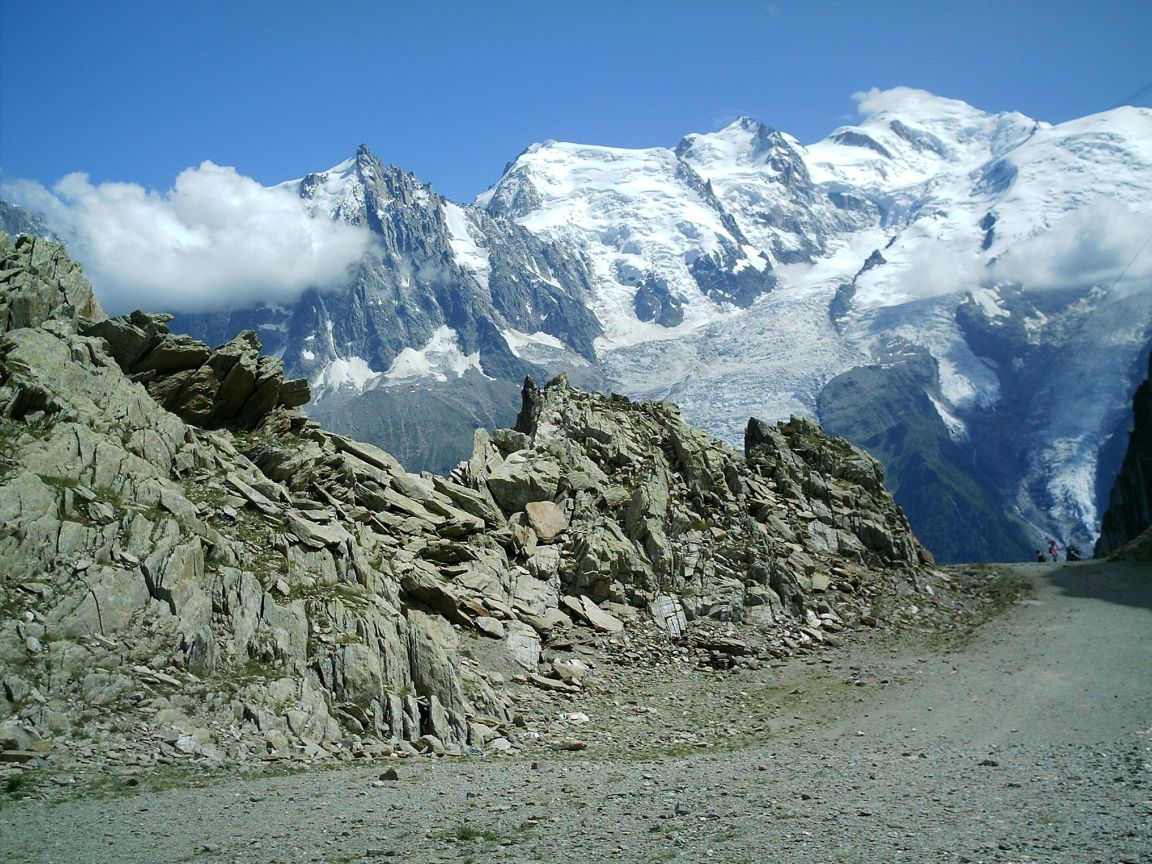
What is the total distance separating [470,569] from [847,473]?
34275mm

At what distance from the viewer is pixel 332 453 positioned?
4369 centimetres

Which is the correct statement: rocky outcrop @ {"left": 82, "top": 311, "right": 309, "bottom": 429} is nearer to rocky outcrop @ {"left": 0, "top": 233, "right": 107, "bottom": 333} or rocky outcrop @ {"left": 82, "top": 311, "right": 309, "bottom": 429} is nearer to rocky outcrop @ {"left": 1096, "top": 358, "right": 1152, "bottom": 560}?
rocky outcrop @ {"left": 0, "top": 233, "right": 107, "bottom": 333}

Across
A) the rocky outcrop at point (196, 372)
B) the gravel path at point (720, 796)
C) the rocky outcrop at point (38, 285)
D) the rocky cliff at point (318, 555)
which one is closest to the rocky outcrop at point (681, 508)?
the rocky cliff at point (318, 555)

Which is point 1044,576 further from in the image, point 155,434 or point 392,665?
point 155,434

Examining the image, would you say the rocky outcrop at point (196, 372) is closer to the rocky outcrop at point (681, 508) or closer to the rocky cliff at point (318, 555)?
the rocky cliff at point (318, 555)

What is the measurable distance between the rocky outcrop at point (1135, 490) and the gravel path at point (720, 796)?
92.5m

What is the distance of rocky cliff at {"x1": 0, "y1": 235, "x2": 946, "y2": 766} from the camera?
24188 mm

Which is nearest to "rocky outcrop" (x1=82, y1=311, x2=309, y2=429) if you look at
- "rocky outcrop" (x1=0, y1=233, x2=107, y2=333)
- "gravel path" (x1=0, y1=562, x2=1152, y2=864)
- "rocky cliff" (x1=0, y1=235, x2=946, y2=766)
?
"rocky cliff" (x1=0, y1=235, x2=946, y2=766)

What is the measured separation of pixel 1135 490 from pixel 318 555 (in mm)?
120573

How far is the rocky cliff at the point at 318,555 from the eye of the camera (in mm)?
24188

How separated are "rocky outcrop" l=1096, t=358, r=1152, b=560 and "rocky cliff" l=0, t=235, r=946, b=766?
72568 mm

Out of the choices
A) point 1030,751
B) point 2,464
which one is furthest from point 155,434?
point 1030,751

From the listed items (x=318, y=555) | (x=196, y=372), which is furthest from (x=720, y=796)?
(x=196, y=372)

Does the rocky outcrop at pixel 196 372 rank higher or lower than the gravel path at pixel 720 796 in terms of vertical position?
higher
